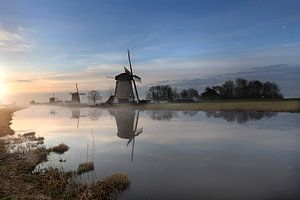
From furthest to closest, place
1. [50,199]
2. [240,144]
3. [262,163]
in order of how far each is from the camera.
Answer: [240,144], [262,163], [50,199]

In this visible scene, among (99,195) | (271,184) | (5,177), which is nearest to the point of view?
(99,195)

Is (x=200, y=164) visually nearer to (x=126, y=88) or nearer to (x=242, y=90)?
(x=126, y=88)

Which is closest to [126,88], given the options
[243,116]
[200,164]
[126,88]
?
[126,88]

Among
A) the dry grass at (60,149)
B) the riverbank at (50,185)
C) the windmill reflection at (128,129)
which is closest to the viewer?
the riverbank at (50,185)

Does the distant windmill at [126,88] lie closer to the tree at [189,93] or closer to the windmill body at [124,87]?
the windmill body at [124,87]

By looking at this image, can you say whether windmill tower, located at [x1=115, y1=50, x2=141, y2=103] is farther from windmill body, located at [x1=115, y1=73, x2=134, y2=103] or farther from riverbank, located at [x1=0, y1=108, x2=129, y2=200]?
riverbank, located at [x1=0, y1=108, x2=129, y2=200]

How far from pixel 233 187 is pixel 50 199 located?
582cm

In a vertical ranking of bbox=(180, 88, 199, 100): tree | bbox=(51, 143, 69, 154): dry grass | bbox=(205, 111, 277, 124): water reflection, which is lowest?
bbox=(51, 143, 69, 154): dry grass

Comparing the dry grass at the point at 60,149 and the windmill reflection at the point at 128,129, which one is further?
the windmill reflection at the point at 128,129

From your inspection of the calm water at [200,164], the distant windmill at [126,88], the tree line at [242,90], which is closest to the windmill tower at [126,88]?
the distant windmill at [126,88]

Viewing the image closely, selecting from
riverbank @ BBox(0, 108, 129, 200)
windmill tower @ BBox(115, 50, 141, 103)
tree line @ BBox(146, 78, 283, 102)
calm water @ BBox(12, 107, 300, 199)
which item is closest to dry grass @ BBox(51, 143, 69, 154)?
calm water @ BBox(12, 107, 300, 199)

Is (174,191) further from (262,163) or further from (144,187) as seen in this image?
(262,163)

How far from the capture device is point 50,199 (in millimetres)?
8523

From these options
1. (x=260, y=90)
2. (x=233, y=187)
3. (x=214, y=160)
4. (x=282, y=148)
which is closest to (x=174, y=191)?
(x=233, y=187)
